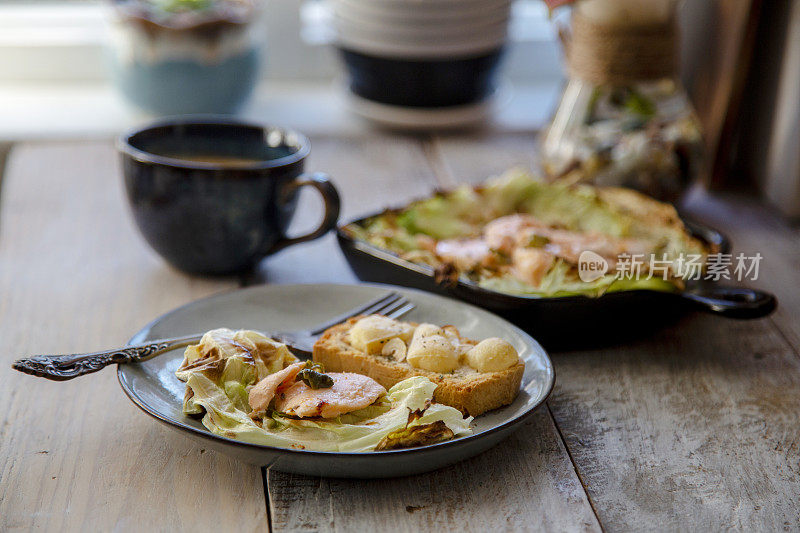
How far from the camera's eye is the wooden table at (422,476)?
0.66m

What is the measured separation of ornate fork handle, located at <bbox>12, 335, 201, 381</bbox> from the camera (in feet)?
2.26

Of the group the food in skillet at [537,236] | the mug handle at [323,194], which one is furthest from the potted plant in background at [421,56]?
the mug handle at [323,194]

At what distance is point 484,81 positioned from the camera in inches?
63.1

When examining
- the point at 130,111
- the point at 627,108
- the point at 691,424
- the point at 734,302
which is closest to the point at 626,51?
the point at 627,108

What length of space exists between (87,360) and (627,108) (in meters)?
0.88

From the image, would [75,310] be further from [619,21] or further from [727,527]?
[619,21]

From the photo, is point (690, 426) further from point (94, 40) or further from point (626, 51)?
point (94, 40)

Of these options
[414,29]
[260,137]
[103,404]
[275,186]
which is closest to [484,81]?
[414,29]

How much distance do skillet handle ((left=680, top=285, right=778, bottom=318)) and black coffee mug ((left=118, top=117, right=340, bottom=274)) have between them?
41cm

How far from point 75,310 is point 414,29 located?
76 cm

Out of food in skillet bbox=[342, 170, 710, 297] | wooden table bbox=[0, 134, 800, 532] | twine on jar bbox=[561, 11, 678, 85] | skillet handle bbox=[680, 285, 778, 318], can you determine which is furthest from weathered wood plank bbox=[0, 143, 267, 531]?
twine on jar bbox=[561, 11, 678, 85]

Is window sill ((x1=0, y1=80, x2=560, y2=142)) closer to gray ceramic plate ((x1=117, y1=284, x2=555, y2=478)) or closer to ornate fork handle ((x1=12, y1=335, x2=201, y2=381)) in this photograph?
gray ceramic plate ((x1=117, y1=284, x2=555, y2=478))

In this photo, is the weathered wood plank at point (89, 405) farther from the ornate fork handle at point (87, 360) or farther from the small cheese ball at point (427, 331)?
the small cheese ball at point (427, 331)

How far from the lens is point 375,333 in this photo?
794 mm
